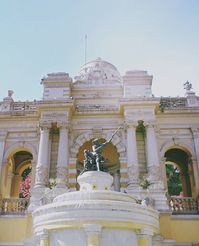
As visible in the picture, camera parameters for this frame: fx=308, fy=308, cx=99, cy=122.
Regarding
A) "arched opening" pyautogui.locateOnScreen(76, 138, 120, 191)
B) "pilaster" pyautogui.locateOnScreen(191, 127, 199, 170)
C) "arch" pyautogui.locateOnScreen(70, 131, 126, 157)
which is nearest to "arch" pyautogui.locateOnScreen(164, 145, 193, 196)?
"pilaster" pyautogui.locateOnScreen(191, 127, 199, 170)

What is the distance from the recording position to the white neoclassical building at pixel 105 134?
19.0m

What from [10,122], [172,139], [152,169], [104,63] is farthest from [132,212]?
[104,63]

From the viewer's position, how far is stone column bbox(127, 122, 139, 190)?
18656 millimetres

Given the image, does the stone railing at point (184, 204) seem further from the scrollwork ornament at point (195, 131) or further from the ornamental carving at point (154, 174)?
the scrollwork ornament at point (195, 131)

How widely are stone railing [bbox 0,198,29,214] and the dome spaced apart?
36.9ft

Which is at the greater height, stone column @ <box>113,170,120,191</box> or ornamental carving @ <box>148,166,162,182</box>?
stone column @ <box>113,170,120,191</box>

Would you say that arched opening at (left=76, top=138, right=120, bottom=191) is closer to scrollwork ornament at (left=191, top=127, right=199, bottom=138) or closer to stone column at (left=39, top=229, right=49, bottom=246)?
scrollwork ornament at (left=191, top=127, right=199, bottom=138)

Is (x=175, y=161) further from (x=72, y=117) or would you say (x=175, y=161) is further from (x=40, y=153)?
(x=40, y=153)

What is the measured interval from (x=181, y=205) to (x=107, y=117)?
7.66m

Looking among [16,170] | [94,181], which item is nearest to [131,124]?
[94,181]

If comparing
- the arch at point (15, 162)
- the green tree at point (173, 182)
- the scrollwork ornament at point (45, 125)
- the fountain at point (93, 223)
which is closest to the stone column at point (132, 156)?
the scrollwork ornament at point (45, 125)

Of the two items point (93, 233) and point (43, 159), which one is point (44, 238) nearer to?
point (93, 233)

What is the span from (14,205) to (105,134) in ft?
24.9

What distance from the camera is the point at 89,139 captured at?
21609 millimetres
